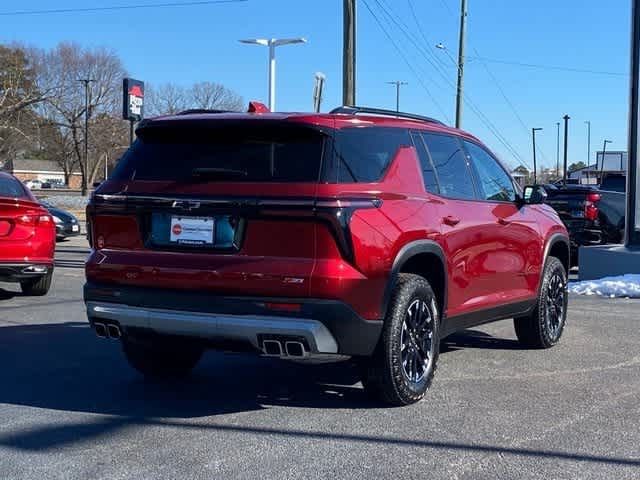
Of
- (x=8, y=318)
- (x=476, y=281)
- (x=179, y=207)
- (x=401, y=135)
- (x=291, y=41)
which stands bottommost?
(x=8, y=318)

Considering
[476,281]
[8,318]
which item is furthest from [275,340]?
[8,318]

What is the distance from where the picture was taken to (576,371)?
270 inches

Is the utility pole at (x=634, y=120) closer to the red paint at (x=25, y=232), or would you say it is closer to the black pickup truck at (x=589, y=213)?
the black pickup truck at (x=589, y=213)

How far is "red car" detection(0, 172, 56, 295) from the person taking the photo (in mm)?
9977

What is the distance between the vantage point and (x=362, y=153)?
17.7ft

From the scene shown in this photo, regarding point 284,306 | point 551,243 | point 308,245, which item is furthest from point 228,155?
point 551,243

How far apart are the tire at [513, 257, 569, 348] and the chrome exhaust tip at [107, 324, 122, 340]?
147 inches

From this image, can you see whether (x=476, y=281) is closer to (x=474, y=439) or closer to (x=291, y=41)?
(x=474, y=439)

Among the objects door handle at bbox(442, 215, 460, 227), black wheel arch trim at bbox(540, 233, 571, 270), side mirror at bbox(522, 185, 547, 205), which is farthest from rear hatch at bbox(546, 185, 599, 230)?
door handle at bbox(442, 215, 460, 227)

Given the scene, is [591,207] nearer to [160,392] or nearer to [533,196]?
[533,196]

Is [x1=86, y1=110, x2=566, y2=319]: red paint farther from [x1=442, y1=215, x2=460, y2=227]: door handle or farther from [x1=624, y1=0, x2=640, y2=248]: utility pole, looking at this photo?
[x1=624, y1=0, x2=640, y2=248]: utility pole

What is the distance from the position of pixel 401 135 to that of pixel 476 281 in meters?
1.33

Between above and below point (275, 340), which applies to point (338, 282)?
above

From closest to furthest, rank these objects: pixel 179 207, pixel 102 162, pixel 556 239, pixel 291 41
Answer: pixel 179 207
pixel 556 239
pixel 291 41
pixel 102 162
